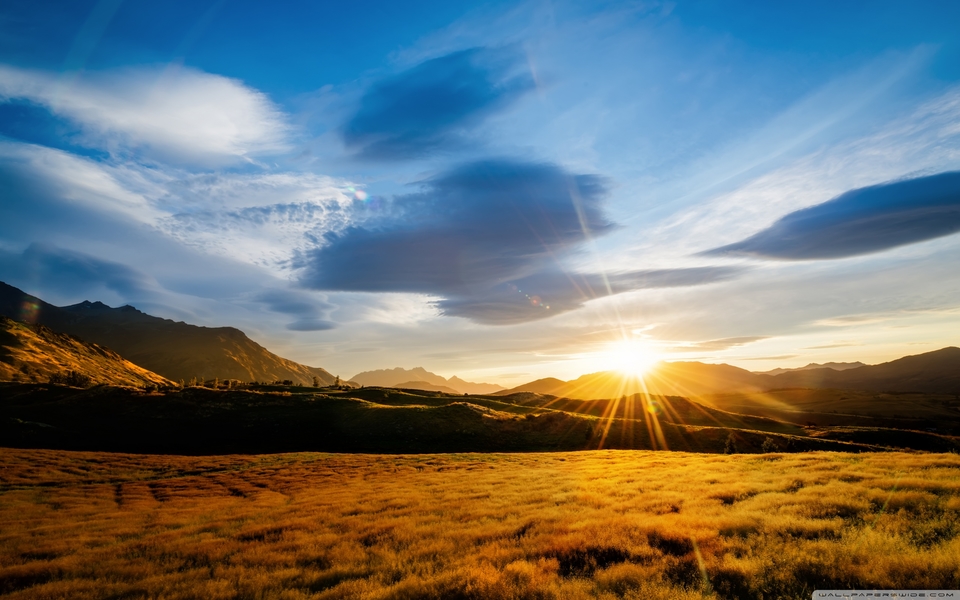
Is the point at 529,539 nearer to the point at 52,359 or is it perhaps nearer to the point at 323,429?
the point at 323,429

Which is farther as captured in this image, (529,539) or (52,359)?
(52,359)

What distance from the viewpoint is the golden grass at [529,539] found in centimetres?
760

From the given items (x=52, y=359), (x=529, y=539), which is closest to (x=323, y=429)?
(x=529, y=539)

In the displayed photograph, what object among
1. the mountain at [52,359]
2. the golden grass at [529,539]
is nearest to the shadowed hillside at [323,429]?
the golden grass at [529,539]

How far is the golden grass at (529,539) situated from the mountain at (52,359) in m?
107

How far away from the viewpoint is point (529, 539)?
11094mm

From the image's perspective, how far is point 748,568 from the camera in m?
7.50

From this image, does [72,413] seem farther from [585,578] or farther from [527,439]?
[585,578]

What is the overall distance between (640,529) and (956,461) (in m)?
17.5

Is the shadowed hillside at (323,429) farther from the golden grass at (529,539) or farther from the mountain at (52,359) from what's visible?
the mountain at (52,359)

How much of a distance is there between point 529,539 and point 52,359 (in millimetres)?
201762

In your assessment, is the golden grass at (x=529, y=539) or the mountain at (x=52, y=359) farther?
the mountain at (x=52, y=359)

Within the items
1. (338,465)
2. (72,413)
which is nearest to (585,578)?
(338,465)

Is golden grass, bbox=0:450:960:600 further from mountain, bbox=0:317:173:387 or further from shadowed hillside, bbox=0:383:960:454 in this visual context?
mountain, bbox=0:317:173:387
